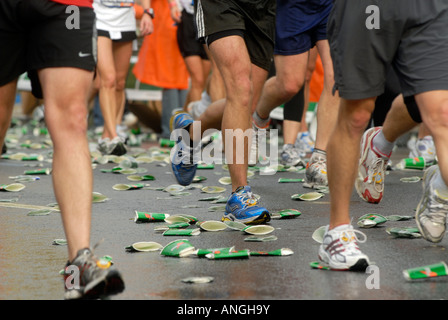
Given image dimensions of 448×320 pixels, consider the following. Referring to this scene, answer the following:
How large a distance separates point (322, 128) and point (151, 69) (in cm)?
682

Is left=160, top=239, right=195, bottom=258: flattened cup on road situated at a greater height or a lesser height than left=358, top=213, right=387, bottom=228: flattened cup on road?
greater

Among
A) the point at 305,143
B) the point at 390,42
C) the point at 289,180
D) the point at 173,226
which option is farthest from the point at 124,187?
the point at 305,143

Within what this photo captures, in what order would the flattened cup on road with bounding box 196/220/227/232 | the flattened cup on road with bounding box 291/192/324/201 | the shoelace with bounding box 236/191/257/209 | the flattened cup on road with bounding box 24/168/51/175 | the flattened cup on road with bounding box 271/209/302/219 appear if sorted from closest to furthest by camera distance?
the flattened cup on road with bounding box 196/220/227/232, the shoelace with bounding box 236/191/257/209, the flattened cup on road with bounding box 271/209/302/219, the flattened cup on road with bounding box 291/192/324/201, the flattened cup on road with bounding box 24/168/51/175

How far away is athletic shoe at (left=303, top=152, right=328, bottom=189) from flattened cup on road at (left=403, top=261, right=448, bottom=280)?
2945mm

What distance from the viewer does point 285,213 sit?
17.0ft

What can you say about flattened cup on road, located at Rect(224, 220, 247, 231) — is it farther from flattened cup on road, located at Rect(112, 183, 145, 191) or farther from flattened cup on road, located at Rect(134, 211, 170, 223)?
flattened cup on road, located at Rect(112, 183, 145, 191)

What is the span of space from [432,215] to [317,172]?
243 cm

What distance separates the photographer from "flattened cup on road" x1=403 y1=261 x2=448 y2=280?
3.45 m

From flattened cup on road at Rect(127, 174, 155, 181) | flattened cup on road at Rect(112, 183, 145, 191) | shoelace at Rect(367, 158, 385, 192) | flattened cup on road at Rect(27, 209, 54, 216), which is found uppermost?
shoelace at Rect(367, 158, 385, 192)

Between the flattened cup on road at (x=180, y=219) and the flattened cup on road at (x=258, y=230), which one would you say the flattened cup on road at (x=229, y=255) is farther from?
the flattened cup on road at (x=180, y=219)

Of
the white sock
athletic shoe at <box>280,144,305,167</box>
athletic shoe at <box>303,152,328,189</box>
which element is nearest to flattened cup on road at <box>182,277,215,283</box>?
the white sock

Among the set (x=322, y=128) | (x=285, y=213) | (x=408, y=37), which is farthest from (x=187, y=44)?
(x=408, y=37)

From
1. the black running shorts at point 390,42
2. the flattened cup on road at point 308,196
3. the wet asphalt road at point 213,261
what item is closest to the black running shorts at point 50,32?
the wet asphalt road at point 213,261
